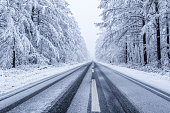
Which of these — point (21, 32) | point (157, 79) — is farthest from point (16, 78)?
point (157, 79)

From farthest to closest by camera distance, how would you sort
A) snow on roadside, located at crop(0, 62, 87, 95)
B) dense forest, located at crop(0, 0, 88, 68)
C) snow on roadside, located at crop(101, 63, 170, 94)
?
dense forest, located at crop(0, 0, 88, 68), snow on roadside, located at crop(0, 62, 87, 95), snow on roadside, located at crop(101, 63, 170, 94)

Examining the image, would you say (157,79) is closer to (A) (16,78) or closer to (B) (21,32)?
(A) (16,78)

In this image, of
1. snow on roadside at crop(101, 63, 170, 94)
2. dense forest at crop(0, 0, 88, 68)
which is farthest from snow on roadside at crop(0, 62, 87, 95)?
snow on roadside at crop(101, 63, 170, 94)

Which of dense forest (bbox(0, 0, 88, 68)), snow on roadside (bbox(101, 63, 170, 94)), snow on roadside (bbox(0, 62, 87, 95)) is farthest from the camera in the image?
dense forest (bbox(0, 0, 88, 68))

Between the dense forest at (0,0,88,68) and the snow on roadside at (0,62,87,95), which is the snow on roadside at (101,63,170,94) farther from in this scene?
the dense forest at (0,0,88,68)

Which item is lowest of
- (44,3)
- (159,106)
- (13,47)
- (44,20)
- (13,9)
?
(159,106)

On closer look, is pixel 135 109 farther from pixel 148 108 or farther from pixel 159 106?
pixel 159 106

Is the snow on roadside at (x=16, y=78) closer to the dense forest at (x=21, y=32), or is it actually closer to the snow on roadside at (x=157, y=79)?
the dense forest at (x=21, y=32)

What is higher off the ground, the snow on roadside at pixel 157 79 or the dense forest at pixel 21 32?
the dense forest at pixel 21 32

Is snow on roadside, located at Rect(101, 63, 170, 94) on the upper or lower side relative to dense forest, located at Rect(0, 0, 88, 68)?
lower

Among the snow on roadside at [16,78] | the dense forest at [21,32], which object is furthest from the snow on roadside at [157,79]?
the dense forest at [21,32]

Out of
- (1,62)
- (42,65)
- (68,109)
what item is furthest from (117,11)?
(1,62)

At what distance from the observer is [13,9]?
9.89 metres

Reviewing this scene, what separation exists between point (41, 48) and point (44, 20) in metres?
4.24
